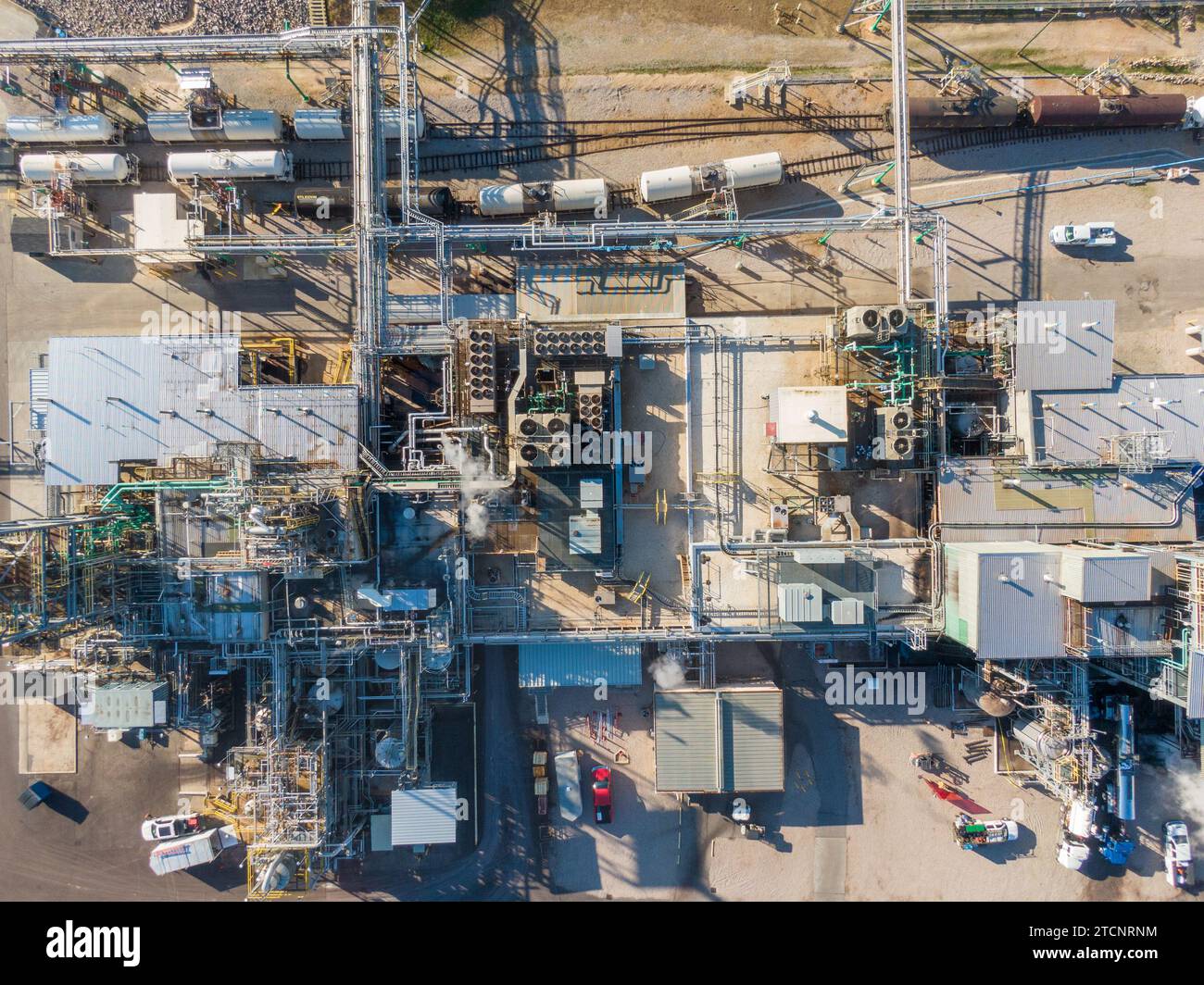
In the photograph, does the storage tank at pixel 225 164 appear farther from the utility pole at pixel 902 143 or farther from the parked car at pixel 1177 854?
the parked car at pixel 1177 854

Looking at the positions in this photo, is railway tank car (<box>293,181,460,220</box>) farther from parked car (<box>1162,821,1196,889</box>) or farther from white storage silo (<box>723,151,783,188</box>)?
parked car (<box>1162,821,1196,889</box>)

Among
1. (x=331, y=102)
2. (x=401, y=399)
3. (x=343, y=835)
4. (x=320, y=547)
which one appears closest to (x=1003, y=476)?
(x=401, y=399)

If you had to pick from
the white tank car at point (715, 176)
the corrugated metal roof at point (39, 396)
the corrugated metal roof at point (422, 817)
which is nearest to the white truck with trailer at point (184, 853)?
the corrugated metal roof at point (422, 817)

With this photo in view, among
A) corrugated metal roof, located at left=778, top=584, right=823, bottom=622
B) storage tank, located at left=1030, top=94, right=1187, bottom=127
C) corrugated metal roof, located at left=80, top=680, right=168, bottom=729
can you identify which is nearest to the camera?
corrugated metal roof, located at left=80, top=680, right=168, bottom=729

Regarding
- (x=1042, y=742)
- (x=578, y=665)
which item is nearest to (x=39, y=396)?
(x=578, y=665)

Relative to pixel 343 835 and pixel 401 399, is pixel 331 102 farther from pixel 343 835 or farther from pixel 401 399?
pixel 343 835

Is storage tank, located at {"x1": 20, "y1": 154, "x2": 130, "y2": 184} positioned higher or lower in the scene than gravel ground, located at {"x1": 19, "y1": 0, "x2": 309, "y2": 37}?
lower

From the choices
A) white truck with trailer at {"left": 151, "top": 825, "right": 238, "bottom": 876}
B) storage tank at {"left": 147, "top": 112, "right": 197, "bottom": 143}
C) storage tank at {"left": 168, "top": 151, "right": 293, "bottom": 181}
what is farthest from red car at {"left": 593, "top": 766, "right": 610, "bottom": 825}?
storage tank at {"left": 147, "top": 112, "right": 197, "bottom": 143}
